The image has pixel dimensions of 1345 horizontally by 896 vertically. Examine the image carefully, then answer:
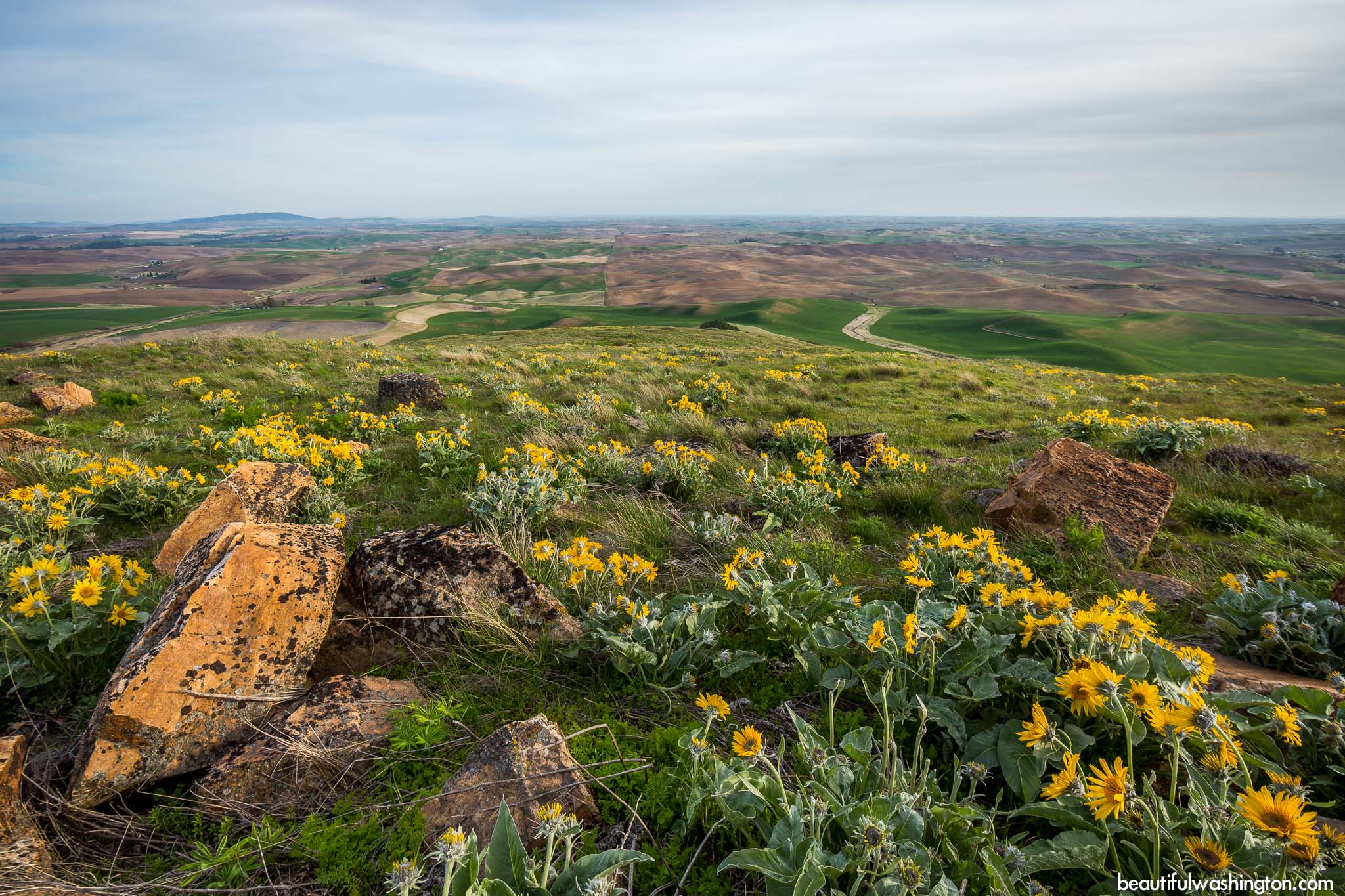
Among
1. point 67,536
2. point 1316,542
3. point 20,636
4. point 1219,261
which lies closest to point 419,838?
point 20,636

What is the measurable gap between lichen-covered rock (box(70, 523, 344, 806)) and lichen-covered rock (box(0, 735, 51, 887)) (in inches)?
6.0

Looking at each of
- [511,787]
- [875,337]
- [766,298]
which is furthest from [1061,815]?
[766,298]

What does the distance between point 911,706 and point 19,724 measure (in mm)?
4315

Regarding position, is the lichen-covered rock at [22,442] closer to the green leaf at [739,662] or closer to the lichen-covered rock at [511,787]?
the lichen-covered rock at [511,787]

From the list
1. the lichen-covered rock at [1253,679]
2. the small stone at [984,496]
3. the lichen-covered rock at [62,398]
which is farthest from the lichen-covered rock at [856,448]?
the lichen-covered rock at [62,398]

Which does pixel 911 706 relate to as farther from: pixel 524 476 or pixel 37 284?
pixel 37 284

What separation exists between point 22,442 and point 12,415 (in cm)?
200

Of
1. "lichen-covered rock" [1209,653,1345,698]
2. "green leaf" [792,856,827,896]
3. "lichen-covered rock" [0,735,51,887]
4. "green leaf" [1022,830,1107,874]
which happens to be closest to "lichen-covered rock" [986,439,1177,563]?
"lichen-covered rock" [1209,653,1345,698]

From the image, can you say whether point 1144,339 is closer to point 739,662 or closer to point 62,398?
point 739,662

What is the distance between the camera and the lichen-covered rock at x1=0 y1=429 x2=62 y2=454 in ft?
22.6

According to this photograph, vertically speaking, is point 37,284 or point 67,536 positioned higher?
point 37,284

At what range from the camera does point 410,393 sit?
413 inches

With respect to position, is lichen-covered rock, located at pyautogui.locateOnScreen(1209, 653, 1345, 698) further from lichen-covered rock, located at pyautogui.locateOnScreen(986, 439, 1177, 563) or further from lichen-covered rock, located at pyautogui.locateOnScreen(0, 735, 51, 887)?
lichen-covered rock, located at pyautogui.locateOnScreen(0, 735, 51, 887)

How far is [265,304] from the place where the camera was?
259 ft
